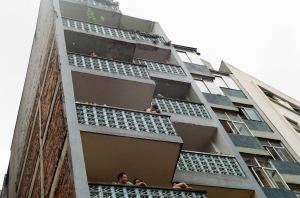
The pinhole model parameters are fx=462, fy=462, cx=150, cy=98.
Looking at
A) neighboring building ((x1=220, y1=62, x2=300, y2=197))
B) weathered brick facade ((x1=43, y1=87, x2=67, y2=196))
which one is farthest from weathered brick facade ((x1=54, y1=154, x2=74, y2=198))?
neighboring building ((x1=220, y1=62, x2=300, y2=197))

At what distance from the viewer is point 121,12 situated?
75.3 feet

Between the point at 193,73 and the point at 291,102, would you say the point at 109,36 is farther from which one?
the point at 291,102

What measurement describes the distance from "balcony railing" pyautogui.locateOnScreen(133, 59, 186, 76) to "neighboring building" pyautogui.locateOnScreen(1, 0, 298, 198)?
0.06 m

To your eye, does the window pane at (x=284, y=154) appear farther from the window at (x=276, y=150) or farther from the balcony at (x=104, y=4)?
the balcony at (x=104, y=4)

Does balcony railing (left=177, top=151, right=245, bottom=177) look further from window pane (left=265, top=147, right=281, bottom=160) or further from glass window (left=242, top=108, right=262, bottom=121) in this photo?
glass window (left=242, top=108, right=262, bottom=121)

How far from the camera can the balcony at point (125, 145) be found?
39.8ft

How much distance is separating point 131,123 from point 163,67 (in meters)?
7.16

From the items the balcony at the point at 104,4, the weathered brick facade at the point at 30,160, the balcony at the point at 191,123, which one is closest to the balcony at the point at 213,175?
the balcony at the point at 191,123

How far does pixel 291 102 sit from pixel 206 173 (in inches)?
608

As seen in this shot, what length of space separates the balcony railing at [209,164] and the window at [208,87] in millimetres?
7211

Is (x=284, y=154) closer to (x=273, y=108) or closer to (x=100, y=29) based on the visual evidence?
(x=273, y=108)

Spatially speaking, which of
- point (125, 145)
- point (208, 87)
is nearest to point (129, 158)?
point (125, 145)

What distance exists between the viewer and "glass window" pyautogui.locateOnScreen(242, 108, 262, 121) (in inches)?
862

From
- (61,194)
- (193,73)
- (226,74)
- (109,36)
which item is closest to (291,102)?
(226,74)
